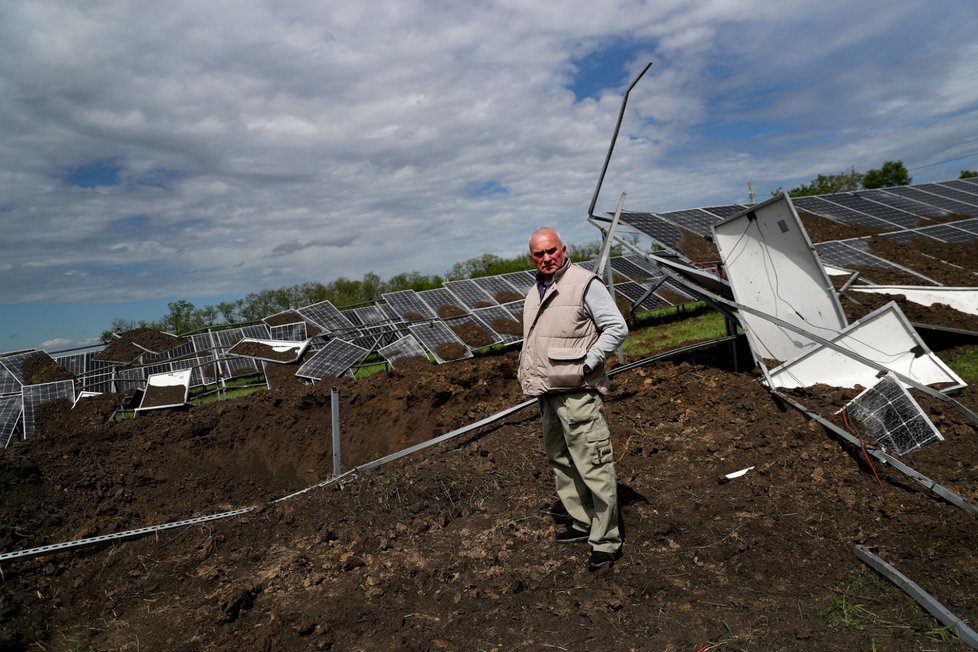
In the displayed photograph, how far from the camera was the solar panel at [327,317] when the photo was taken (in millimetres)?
17403

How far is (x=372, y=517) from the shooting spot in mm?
5262

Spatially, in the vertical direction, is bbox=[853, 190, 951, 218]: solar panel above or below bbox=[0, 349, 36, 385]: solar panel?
above

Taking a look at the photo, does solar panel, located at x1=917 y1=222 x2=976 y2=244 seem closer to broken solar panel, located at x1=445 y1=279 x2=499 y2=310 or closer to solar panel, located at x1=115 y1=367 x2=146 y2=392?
broken solar panel, located at x1=445 y1=279 x2=499 y2=310

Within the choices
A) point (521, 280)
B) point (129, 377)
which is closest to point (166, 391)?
point (129, 377)

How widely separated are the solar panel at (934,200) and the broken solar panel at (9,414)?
22158 mm

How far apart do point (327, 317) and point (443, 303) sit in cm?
419

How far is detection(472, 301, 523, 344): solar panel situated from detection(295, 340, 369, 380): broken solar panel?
10.2 ft

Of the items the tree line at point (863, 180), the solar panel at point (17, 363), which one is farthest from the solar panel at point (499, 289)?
the tree line at point (863, 180)

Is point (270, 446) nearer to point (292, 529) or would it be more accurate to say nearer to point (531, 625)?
point (292, 529)

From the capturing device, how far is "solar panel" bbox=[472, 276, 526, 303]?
54.1ft

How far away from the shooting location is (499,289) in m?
17.0

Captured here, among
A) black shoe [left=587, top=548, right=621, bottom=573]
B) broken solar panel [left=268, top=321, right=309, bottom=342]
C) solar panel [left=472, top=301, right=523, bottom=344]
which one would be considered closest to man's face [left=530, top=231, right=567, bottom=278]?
black shoe [left=587, top=548, right=621, bottom=573]

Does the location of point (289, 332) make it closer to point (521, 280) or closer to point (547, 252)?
point (521, 280)

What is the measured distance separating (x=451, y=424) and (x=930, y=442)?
497 cm
